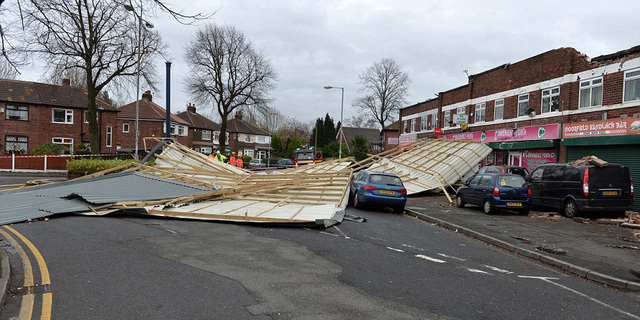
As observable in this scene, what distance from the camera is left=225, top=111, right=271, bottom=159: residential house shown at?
72750 mm

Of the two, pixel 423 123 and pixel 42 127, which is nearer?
pixel 423 123

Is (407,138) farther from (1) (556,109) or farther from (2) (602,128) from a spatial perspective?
(2) (602,128)

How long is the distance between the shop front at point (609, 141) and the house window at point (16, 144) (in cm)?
4030

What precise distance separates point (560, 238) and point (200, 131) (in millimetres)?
60011

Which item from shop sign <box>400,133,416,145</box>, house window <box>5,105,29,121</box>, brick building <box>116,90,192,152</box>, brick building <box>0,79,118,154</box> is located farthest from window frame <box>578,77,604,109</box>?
brick building <box>116,90,192,152</box>

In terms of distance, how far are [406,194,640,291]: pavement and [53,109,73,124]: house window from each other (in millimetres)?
37129

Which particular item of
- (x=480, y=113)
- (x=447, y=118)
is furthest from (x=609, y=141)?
(x=447, y=118)

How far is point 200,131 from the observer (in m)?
63.9

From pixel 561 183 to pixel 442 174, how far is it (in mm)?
6987

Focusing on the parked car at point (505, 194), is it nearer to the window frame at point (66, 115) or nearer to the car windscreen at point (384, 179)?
the car windscreen at point (384, 179)

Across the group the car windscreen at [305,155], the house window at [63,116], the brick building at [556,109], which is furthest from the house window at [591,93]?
the house window at [63,116]

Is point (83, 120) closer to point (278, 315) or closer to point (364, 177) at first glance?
point (364, 177)

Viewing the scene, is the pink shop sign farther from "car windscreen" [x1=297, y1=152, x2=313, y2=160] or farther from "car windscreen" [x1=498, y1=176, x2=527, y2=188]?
"car windscreen" [x1=297, y1=152, x2=313, y2=160]

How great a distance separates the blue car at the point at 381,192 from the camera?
1398cm
